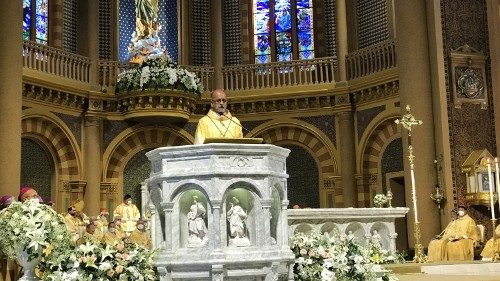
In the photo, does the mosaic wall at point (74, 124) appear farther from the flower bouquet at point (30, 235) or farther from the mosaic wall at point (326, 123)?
the flower bouquet at point (30, 235)

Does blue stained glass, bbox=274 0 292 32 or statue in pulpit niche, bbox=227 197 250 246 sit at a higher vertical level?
blue stained glass, bbox=274 0 292 32

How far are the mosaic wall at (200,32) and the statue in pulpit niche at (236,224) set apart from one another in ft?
48.6

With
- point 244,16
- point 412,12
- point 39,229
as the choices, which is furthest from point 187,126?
point 39,229

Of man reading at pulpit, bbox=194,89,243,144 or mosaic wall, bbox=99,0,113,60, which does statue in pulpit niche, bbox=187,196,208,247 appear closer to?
man reading at pulpit, bbox=194,89,243,144

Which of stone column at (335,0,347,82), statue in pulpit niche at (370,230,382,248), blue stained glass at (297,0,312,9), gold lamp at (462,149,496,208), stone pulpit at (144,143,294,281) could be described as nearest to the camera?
stone pulpit at (144,143,294,281)

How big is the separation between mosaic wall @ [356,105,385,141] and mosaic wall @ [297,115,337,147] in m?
0.74

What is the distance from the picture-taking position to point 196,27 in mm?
21453

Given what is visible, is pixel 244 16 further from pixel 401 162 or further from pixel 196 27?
pixel 401 162

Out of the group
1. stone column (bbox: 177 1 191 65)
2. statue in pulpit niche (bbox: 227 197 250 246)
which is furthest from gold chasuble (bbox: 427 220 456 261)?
stone column (bbox: 177 1 191 65)

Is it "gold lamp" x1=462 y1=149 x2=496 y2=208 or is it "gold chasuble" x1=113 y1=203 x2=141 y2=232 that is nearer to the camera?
"gold lamp" x1=462 y1=149 x2=496 y2=208

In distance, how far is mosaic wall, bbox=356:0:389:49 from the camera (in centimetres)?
1939

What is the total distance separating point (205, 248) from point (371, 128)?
1288cm

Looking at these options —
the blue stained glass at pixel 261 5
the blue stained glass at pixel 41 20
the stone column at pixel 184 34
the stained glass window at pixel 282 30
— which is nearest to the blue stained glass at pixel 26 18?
the blue stained glass at pixel 41 20

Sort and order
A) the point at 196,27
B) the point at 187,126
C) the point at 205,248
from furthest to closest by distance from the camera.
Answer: the point at 196,27 < the point at 187,126 < the point at 205,248
